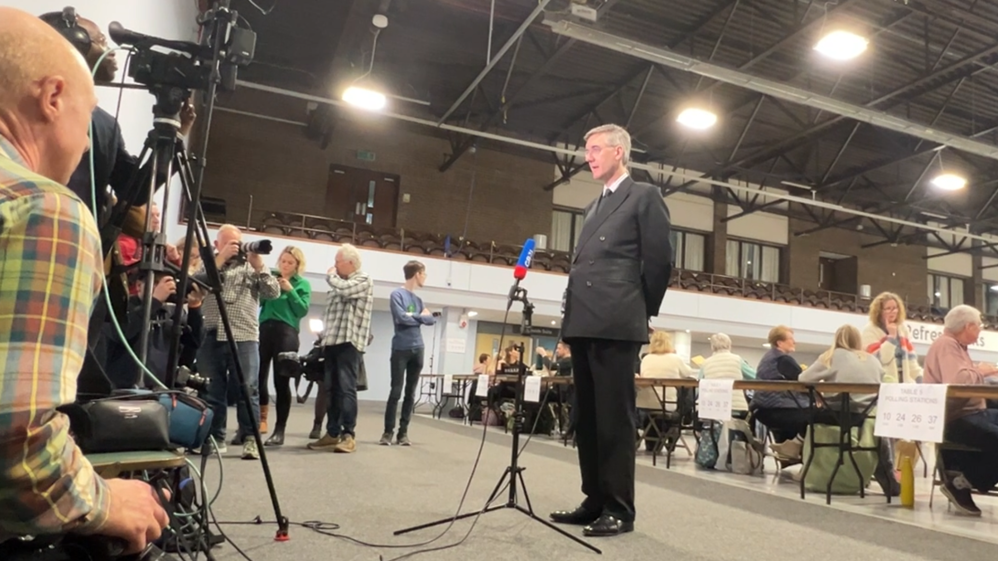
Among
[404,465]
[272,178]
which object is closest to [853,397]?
[404,465]

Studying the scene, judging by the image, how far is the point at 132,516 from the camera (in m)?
0.77

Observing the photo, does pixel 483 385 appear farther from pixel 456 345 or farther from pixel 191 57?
pixel 191 57

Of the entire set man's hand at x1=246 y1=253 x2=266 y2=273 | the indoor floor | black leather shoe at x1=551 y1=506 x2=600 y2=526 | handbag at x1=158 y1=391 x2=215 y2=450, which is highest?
man's hand at x1=246 y1=253 x2=266 y2=273

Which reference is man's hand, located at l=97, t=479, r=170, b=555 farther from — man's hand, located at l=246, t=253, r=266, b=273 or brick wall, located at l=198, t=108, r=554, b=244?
brick wall, located at l=198, t=108, r=554, b=244

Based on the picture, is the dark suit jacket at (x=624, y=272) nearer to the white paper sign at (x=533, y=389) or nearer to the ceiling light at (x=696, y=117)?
the white paper sign at (x=533, y=389)

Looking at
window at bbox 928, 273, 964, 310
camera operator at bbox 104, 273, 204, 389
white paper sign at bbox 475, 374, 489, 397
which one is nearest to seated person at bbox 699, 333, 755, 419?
white paper sign at bbox 475, 374, 489, 397

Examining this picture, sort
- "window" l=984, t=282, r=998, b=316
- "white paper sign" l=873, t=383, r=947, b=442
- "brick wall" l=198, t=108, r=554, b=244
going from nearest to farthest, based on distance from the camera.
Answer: "white paper sign" l=873, t=383, r=947, b=442 < "brick wall" l=198, t=108, r=554, b=244 < "window" l=984, t=282, r=998, b=316

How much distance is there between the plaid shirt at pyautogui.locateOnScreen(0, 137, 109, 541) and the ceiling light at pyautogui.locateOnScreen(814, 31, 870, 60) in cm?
769

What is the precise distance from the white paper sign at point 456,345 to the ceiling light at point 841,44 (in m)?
8.44

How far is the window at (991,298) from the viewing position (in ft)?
67.2

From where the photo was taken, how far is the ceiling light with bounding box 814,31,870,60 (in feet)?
22.4

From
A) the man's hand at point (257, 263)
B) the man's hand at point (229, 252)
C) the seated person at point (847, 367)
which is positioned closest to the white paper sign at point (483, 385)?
the seated person at point (847, 367)

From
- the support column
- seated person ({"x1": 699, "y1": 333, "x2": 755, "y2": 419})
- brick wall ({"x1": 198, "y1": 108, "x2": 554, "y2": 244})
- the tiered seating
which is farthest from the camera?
the support column

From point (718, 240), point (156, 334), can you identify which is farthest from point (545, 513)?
point (718, 240)
